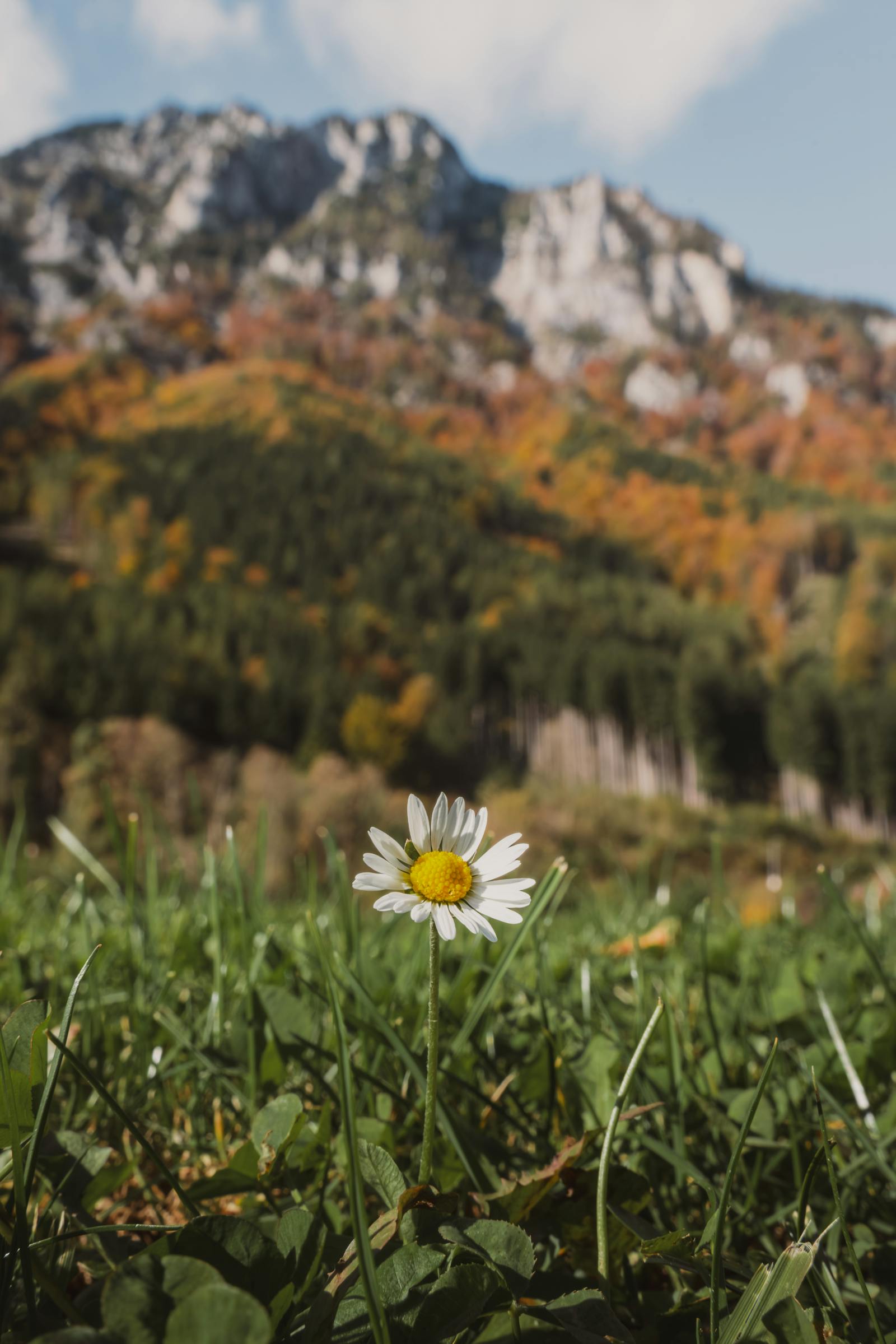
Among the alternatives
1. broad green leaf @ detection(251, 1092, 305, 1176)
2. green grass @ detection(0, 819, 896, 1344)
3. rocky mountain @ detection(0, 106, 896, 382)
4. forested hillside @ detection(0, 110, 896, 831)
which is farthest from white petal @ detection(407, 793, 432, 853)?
rocky mountain @ detection(0, 106, 896, 382)

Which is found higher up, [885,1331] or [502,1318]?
[502,1318]

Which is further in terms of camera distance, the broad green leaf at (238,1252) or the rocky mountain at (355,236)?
the rocky mountain at (355,236)

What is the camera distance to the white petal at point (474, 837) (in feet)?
2.03

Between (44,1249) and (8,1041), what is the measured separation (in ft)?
0.51

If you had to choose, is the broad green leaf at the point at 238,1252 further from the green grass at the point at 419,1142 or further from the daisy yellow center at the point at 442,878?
the daisy yellow center at the point at 442,878

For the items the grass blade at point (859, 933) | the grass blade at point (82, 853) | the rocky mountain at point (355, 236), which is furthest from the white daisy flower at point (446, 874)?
the rocky mountain at point (355, 236)

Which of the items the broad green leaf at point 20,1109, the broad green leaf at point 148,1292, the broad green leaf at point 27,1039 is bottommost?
the broad green leaf at point 148,1292

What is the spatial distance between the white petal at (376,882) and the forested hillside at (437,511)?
637 inches

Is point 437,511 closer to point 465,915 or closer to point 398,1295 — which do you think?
point 465,915

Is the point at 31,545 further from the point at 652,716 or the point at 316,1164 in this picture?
the point at 316,1164

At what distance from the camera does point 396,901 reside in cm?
53

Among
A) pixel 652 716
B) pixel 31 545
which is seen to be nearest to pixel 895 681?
pixel 652 716

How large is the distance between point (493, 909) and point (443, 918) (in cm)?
3

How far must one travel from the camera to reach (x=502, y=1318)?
0.44 meters
